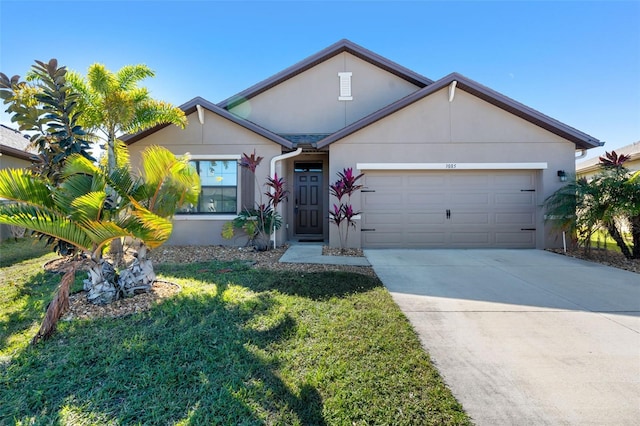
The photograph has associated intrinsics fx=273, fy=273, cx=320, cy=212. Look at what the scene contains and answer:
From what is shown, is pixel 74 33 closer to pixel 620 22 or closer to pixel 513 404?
pixel 513 404

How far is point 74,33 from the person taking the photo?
25.0 ft

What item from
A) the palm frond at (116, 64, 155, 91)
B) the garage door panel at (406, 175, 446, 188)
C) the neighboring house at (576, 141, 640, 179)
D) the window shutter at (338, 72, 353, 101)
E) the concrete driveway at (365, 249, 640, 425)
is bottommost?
the concrete driveway at (365, 249, 640, 425)

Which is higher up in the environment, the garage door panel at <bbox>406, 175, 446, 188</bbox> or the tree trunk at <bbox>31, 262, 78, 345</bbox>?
the garage door panel at <bbox>406, 175, 446, 188</bbox>

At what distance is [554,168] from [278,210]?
27.9ft

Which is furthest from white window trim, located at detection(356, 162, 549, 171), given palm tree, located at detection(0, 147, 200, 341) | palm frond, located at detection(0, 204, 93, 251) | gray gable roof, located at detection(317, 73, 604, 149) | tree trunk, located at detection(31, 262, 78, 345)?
tree trunk, located at detection(31, 262, 78, 345)

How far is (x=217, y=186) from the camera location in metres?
8.76

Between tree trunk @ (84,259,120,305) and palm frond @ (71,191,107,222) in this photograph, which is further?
tree trunk @ (84,259,120,305)

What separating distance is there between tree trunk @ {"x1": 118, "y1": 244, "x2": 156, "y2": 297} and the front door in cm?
617

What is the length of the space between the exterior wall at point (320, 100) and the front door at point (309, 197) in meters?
1.49

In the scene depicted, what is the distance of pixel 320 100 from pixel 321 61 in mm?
1484

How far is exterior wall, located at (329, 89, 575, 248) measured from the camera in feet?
27.0

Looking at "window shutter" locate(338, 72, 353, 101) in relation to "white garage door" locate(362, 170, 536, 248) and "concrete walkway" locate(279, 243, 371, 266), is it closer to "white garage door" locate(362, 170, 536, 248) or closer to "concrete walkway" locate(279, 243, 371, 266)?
"white garage door" locate(362, 170, 536, 248)

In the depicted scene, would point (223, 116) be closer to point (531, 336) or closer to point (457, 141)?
point (457, 141)

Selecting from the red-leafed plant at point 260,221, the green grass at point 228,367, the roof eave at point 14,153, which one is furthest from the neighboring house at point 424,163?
the green grass at point 228,367
